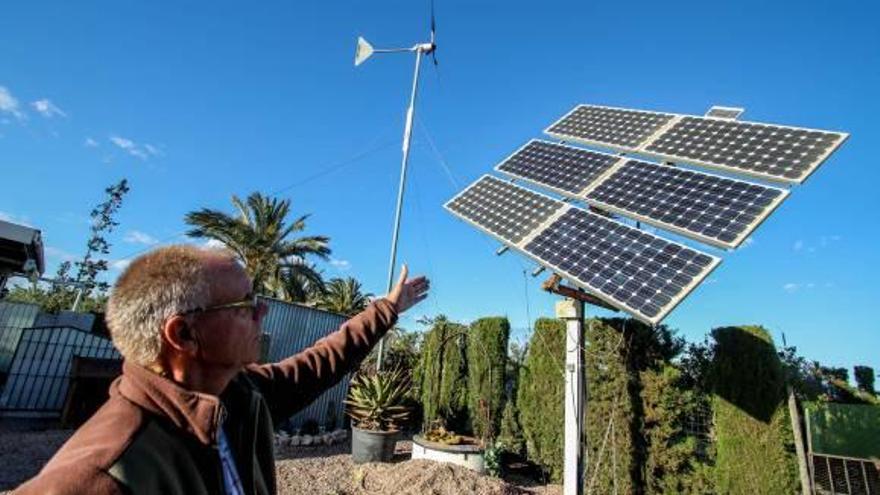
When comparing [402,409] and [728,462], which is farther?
[402,409]

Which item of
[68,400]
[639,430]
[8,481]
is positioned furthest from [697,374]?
[68,400]

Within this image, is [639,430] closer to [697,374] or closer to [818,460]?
[697,374]

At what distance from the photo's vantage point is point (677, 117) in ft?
30.5

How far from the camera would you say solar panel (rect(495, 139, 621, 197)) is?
8359mm

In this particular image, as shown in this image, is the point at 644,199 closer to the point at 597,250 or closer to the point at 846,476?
the point at 597,250

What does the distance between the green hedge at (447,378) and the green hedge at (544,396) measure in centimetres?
221

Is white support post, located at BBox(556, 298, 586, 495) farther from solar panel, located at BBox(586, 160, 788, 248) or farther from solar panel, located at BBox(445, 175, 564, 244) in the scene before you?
solar panel, located at BBox(586, 160, 788, 248)

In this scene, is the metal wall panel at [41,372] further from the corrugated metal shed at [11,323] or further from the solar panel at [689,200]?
the solar panel at [689,200]

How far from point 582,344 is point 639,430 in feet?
8.66

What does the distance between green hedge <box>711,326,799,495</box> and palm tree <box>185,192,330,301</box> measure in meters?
19.0

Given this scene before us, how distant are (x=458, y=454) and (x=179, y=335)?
8.98m

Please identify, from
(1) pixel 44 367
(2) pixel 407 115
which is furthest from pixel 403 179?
(1) pixel 44 367

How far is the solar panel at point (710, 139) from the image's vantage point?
640 cm

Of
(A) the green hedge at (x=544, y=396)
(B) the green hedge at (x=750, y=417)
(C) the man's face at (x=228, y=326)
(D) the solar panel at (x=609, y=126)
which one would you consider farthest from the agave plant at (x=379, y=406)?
(C) the man's face at (x=228, y=326)
